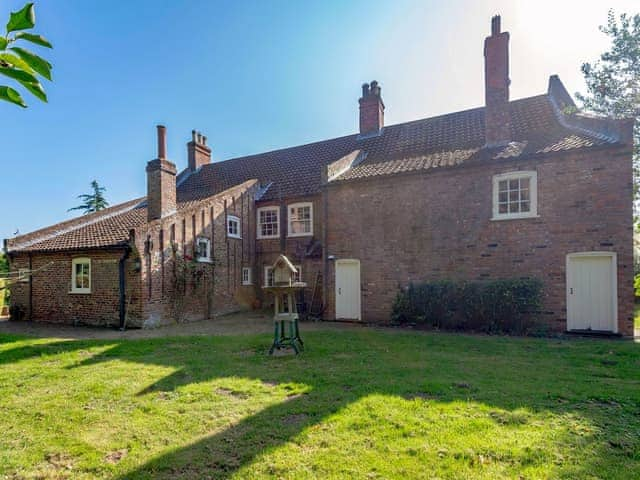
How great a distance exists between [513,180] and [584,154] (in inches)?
78.0

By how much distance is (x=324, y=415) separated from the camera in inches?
189

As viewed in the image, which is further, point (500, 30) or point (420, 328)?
point (500, 30)

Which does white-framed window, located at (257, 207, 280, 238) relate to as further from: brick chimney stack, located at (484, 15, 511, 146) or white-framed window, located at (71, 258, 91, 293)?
brick chimney stack, located at (484, 15, 511, 146)

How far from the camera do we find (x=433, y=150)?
1551cm

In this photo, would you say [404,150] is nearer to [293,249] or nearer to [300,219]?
[300,219]

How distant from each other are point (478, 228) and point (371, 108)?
997 centimetres

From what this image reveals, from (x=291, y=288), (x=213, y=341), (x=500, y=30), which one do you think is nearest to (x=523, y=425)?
(x=291, y=288)

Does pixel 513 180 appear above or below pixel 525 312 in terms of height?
above

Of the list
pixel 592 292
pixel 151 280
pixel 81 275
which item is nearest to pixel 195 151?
pixel 81 275

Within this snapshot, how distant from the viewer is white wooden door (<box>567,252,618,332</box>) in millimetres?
10617

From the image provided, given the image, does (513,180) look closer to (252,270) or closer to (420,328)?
(420,328)

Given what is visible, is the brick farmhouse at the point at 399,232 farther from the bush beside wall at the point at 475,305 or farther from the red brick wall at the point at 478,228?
the bush beside wall at the point at 475,305

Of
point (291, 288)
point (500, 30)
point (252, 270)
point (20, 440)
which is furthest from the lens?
point (252, 270)

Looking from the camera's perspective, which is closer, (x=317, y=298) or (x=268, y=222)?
(x=317, y=298)
